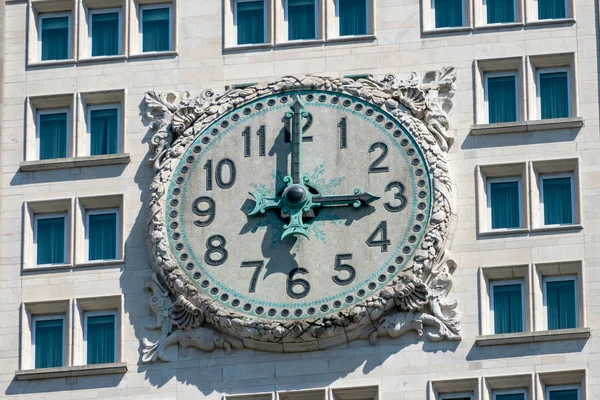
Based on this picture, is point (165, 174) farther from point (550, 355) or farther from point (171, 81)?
point (550, 355)

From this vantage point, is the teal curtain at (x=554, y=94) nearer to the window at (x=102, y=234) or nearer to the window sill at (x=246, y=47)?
the window sill at (x=246, y=47)

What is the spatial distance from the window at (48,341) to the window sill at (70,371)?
48 cm

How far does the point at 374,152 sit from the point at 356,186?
3.02 ft

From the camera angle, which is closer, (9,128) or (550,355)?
(550,355)

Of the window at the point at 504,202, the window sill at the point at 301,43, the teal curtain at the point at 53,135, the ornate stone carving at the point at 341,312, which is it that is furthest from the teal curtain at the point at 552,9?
the teal curtain at the point at 53,135

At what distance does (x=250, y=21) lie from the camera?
74.4m

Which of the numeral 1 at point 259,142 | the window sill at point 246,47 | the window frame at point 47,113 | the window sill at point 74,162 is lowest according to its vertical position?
the window sill at point 74,162

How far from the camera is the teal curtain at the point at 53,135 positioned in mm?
73938

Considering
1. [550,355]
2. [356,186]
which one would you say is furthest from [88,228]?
[550,355]

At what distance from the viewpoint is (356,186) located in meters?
71.6

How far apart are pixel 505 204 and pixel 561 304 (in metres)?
2.82

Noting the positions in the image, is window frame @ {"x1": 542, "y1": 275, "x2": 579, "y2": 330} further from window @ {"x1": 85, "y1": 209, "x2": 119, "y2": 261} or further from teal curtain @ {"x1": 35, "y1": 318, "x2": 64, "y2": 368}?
teal curtain @ {"x1": 35, "y1": 318, "x2": 64, "y2": 368}

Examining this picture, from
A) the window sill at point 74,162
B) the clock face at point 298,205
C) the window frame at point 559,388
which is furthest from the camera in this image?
the window sill at point 74,162

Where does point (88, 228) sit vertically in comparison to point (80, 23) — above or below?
below
